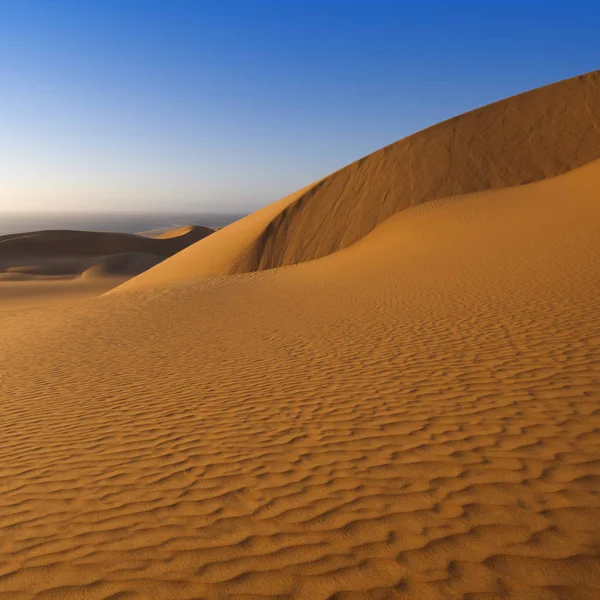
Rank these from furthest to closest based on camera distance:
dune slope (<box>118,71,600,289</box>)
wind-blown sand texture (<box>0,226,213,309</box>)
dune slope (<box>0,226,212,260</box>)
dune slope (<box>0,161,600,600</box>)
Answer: dune slope (<box>0,226,212,260</box>) < wind-blown sand texture (<box>0,226,213,309</box>) < dune slope (<box>118,71,600,289</box>) < dune slope (<box>0,161,600,600</box>)

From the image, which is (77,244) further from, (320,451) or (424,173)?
(320,451)

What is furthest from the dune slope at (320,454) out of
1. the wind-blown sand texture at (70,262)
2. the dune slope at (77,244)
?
the dune slope at (77,244)

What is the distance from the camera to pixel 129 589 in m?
3.46

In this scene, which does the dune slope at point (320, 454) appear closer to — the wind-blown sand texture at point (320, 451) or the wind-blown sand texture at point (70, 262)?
the wind-blown sand texture at point (320, 451)

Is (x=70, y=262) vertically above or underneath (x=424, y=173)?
underneath

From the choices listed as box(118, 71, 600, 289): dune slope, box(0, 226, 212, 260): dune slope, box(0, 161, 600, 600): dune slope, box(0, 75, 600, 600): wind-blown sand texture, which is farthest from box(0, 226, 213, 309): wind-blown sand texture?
box(0, 161, 600, 600): dune slope

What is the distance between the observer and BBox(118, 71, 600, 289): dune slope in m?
26.4

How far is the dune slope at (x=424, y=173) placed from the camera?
86.7 feet

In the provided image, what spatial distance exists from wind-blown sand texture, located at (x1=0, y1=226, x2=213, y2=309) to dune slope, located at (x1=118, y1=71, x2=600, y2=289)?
36.1 ft

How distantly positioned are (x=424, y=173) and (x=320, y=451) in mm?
24586

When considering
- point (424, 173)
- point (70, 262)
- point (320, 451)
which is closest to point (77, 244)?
point (70, 262)

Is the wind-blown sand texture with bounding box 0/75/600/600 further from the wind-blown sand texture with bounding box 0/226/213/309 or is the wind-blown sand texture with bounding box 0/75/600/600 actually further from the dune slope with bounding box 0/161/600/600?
the wind-blown sand texture with bounding box 0/226/213/309

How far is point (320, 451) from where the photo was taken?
5434mm

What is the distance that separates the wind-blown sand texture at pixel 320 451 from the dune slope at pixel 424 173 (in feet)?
43.2
